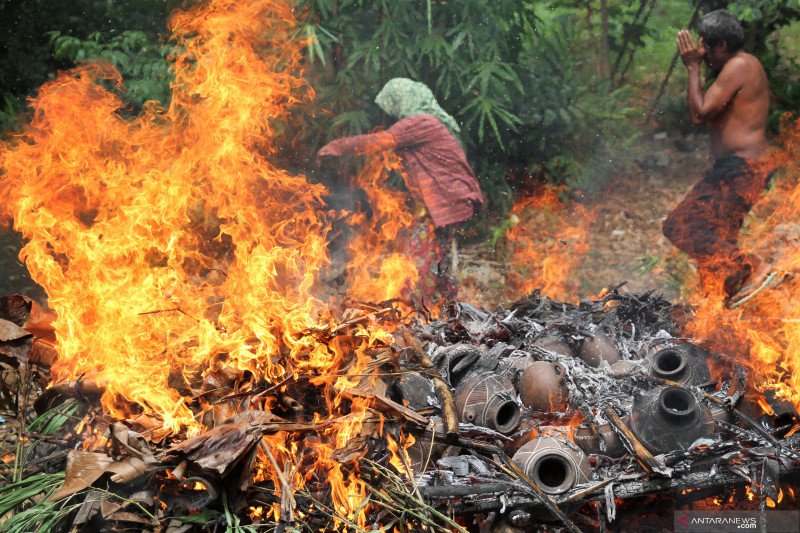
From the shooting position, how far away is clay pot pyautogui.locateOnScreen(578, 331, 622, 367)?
4949 millimetres

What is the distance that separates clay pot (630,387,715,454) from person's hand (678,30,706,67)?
3.73 metres

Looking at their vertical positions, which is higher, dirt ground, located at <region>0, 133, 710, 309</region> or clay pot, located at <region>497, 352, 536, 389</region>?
clay pot, located at <region>497, 352, 536, 389</region>

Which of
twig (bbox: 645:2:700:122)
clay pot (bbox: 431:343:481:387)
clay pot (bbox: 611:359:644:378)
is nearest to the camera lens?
clay pot (bbox: 431:343:481:387)

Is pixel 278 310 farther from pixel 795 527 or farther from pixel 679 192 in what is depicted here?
pixel 679 192

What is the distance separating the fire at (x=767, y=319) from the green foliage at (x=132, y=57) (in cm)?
694

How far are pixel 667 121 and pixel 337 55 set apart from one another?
18.0 ft

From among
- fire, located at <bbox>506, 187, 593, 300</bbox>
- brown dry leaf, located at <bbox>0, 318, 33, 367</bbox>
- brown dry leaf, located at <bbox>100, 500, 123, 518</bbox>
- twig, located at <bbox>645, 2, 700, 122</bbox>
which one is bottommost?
fire, located at <bbox>506, 187, 593, 300</bbox>

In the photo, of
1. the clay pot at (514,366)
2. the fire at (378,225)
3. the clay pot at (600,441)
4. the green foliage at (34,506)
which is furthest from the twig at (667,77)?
the green foliage at (34,506)

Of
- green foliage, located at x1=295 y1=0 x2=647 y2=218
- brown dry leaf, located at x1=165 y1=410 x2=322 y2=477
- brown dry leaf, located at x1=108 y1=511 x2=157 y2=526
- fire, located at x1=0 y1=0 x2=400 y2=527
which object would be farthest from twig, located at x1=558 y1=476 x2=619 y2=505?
green foliage, located at x1=295 y1=0 x2=647 y2=218

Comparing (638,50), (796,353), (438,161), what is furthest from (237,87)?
(638,50)

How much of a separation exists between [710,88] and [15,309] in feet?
20.3

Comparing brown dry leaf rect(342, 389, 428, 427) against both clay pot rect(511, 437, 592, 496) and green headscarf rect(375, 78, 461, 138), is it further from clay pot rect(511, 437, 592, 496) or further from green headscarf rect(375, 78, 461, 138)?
green headscarf rect(375, 78, 461, 138)

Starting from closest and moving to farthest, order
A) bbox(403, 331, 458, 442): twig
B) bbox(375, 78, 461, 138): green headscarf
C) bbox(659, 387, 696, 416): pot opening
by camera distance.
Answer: bbox(403, 331, 458, 442): twig, bbox(659, 387, 696, 416): pot opening, bbox(375, 78, 461, 138): green headscarf

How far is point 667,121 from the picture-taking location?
10523mm
